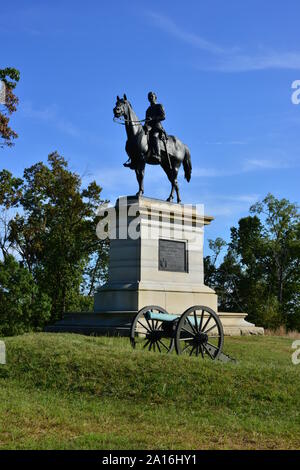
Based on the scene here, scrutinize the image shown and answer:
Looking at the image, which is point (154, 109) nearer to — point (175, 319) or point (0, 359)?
point (175, 319)

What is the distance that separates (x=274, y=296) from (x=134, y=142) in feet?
82.6

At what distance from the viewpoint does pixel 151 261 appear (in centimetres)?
1714

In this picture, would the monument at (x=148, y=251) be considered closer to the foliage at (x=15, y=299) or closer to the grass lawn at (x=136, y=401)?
the foliage at (x=15, y=299)

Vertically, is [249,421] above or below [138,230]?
below

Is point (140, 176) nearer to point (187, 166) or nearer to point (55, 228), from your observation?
point (187, 166)

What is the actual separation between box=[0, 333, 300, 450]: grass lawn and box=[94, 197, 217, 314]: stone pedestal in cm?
556

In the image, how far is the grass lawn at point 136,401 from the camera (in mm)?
6219

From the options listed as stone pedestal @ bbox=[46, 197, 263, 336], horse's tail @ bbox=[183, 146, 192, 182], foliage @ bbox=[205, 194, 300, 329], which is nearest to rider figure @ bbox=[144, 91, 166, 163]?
stone pedestal @ bbox=[46, 197, 263, 336]

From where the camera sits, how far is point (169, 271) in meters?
17.6

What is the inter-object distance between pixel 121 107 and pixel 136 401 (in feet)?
36.1

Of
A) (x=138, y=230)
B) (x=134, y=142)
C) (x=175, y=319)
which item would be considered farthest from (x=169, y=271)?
(x=175, y=319)

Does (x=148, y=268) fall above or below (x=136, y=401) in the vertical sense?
above

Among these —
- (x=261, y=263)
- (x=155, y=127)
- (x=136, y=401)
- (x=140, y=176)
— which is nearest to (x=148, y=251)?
(x=140, y=176)

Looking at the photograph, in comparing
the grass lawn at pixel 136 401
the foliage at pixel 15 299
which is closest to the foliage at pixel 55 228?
the foliage at pixel 15 299
